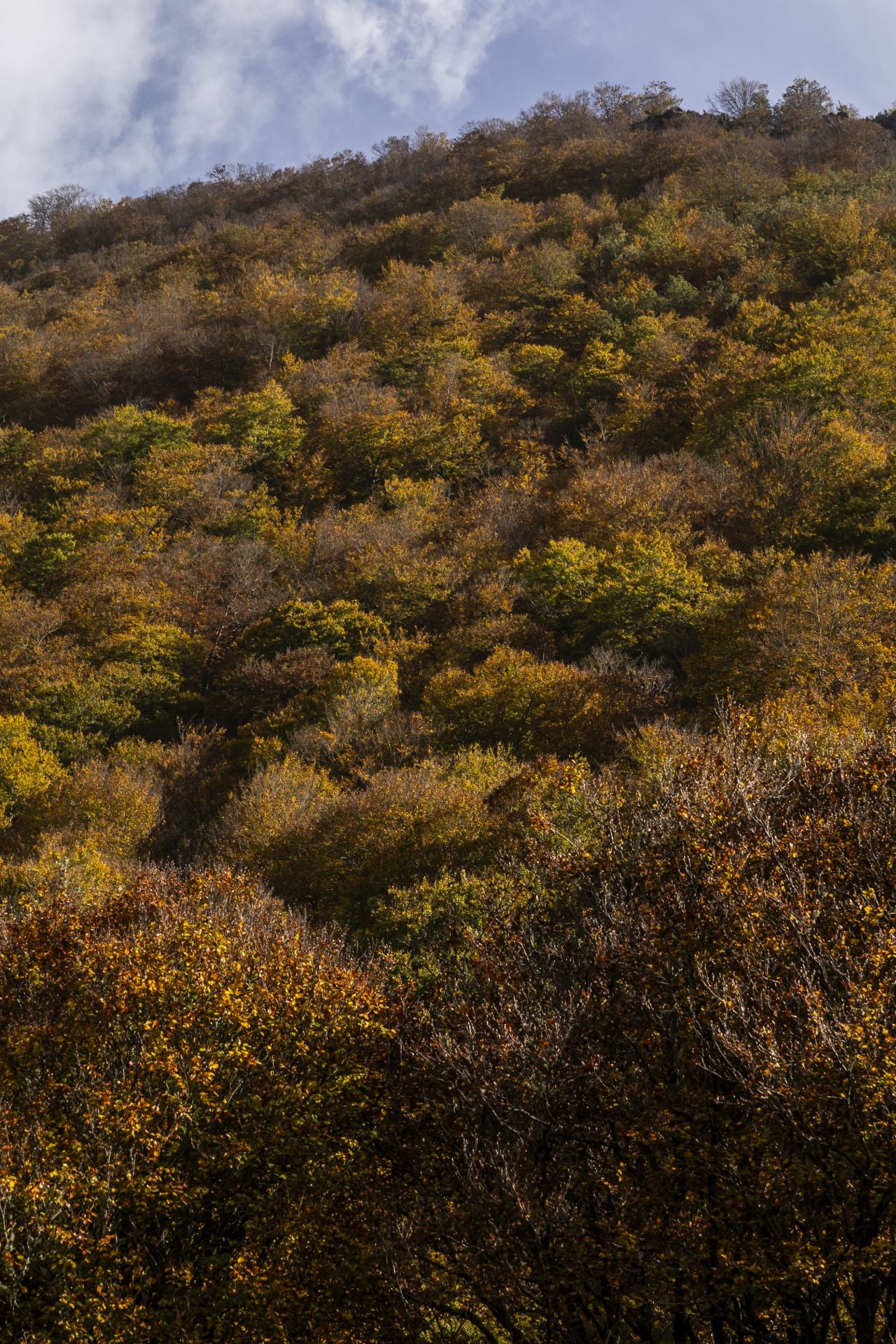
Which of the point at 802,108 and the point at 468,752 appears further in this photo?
the point at 802,108

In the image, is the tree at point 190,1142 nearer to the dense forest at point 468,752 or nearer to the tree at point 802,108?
the dense forest at point 468,752

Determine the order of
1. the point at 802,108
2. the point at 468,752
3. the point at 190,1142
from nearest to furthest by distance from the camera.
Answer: the point at 190,1142 < the point at 468,752 < the point at 802,108

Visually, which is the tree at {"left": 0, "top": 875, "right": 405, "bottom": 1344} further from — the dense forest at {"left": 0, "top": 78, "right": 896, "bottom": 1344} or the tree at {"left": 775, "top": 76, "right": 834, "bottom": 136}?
the tree at {"left": 775, "top": 76, "right": 834, "bottom": 136}

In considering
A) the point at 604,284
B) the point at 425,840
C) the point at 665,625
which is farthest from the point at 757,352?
the point at 425,840

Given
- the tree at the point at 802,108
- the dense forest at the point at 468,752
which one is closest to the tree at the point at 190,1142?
the dense forest at the point at 468,752

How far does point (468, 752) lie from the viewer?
40.0m

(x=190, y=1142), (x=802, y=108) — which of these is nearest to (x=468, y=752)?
(x=190, y=1142)

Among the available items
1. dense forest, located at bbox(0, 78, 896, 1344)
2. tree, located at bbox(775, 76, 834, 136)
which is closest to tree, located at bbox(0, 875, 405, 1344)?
dense forest, located at bbox(0, 78, 896, 1344)

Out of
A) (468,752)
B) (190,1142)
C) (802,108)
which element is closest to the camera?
(190,1142)

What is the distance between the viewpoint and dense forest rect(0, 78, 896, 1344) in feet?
41.5

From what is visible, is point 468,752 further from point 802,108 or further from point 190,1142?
point 802,108

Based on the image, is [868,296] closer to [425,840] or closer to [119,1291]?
[425,840]

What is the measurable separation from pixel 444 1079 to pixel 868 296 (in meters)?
62.5

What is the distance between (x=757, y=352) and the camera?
63.6 metres
